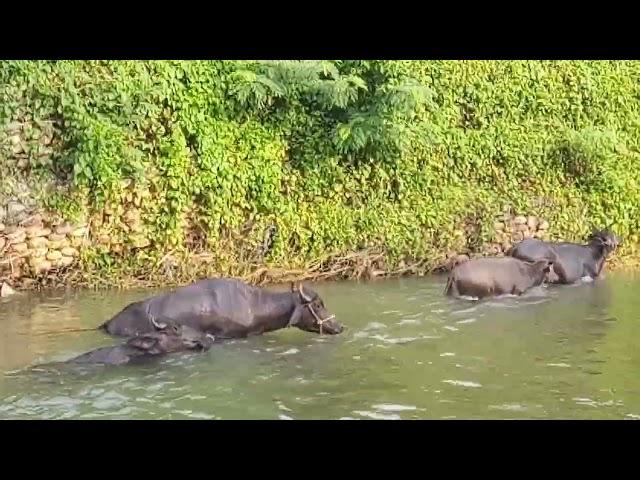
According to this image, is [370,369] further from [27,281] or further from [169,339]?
[27,281]

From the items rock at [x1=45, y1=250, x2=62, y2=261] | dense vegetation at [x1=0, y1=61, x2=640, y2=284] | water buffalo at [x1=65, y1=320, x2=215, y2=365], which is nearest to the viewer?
water buffalo at [x1=65, y1=320, x2=215, y2=365]

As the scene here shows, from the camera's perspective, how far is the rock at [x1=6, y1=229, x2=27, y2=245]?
1273 cm

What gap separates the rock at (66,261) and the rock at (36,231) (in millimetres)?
466

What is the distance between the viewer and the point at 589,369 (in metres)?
8.39

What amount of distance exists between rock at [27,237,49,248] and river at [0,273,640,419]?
42.9 inches

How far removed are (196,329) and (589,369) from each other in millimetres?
4265

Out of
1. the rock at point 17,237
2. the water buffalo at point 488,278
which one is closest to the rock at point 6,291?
the rock at point 17,237

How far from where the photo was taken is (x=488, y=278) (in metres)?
12.1

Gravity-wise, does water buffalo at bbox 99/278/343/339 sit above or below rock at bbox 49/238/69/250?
below

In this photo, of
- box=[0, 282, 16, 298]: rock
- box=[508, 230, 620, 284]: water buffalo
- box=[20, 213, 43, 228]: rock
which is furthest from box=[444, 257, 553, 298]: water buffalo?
box=[0, 282, 16, 298]: rock

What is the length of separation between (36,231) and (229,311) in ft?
16.1

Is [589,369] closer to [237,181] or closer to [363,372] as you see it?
[363,372]

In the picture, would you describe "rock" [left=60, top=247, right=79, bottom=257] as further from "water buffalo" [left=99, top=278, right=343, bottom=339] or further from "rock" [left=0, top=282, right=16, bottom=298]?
"water buffalo" [left=99, top=278, right=343, bottom=339]

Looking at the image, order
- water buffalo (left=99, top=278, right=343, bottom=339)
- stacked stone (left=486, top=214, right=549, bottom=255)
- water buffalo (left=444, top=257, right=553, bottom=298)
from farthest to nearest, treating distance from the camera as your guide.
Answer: stacked stone (left=486, top=214, right=549, bottom=255) → water buffalo (left=444, top=257, right=553, bottom=298) → water buffalo (left=99, top=278, right=343, bottom=339)
